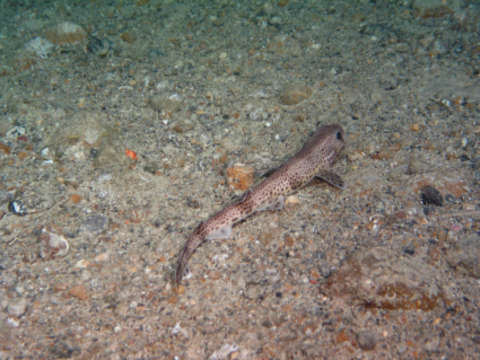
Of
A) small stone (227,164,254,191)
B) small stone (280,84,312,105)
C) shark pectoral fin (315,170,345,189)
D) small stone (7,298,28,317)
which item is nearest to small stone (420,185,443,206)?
shark pectoral fin (315,170,345,189)

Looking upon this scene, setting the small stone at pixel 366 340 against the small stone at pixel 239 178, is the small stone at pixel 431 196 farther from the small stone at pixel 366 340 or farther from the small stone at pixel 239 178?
the small stone at pixel 239 178

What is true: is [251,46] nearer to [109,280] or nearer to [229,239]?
[229,239]

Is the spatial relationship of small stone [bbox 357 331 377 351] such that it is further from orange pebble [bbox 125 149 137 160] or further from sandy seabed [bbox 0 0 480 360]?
orange pebble [bbox 125 149 137 160]

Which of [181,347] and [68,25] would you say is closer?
[181,347]

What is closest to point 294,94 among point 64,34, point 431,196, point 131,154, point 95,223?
point 431,196

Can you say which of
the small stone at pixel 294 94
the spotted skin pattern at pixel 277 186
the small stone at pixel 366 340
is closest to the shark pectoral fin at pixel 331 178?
the spotted skin pattern at pixel 277 186

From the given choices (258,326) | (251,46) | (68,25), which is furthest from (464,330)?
(68,25)
